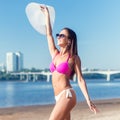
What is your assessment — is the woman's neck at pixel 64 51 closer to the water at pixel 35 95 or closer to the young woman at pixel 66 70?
the young woman at pixel 66 70

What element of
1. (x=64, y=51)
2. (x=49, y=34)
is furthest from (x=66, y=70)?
(x=49, y=34)

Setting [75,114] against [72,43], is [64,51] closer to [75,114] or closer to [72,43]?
[72,43]

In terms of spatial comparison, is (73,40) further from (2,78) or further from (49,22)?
(2,78)

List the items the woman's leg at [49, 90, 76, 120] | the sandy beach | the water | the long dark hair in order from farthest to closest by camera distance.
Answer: the water < the sandy beach < the long dark hair < the woman's leg at [49, 90, 76, 120]

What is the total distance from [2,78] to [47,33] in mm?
110469

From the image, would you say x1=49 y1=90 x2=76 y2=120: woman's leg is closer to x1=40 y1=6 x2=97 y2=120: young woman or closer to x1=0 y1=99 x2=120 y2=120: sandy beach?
x1=40 y1=6 x2=97 y2=120: young woman

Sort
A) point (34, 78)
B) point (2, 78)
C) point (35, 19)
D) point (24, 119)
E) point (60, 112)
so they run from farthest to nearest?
point (2, 78) → point (34, 78) → point (24, 119) → point (35, 19) → point (60, 112)

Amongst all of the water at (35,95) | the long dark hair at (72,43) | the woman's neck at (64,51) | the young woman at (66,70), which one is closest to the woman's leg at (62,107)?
the young woman at (66,70)

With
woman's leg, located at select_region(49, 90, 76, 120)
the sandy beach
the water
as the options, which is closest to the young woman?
woman's leg, located at select_region(49, 90, 76, 120)

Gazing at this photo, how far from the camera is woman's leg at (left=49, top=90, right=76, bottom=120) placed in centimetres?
427

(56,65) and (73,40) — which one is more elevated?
(73,40)

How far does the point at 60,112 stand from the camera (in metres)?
4.29

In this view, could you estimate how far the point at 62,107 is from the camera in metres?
4.31

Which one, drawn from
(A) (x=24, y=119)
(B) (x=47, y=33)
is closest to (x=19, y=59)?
(A) (x=24, y=119)
